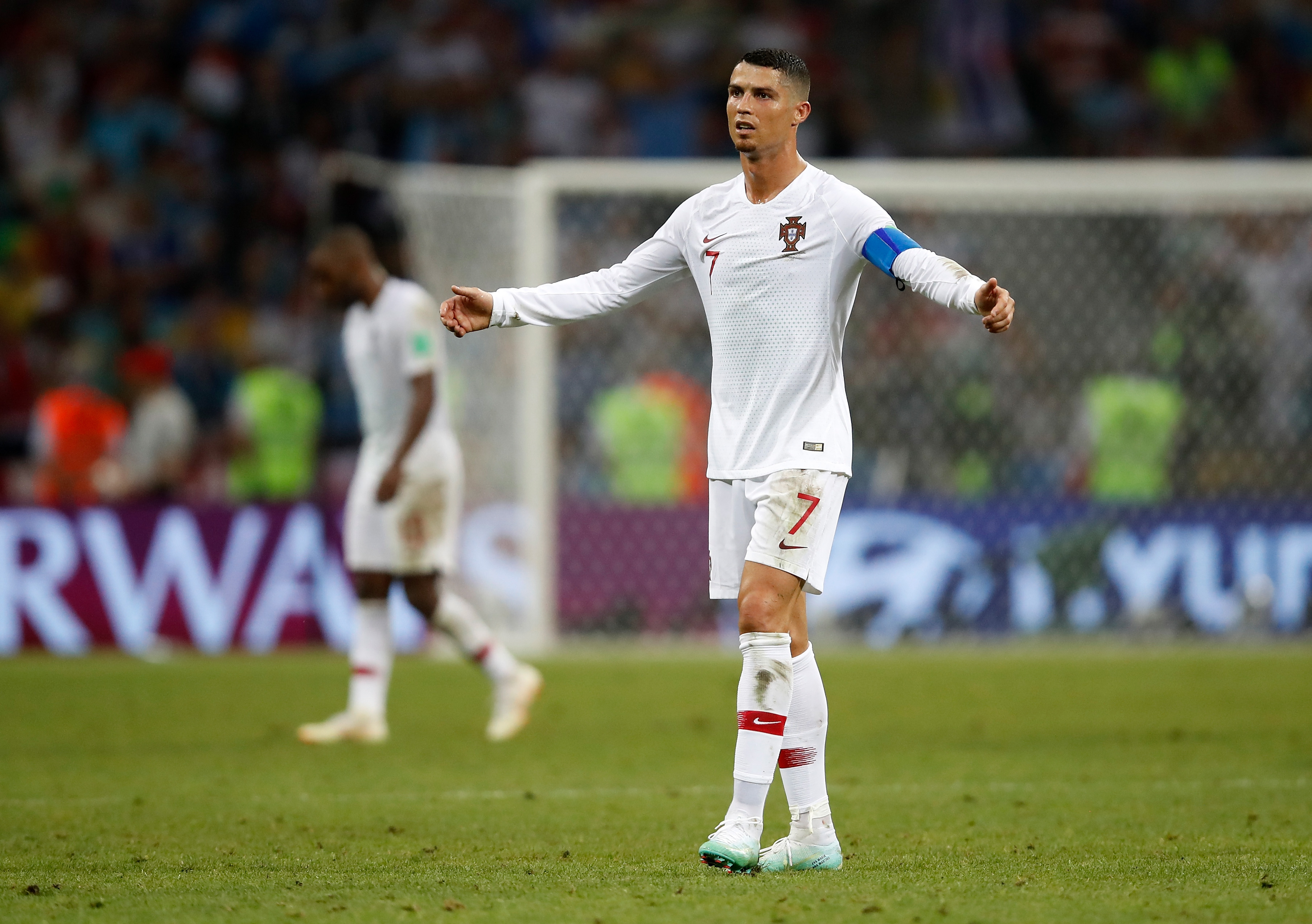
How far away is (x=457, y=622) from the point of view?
913 centimetres

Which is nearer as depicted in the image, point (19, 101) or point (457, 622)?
point (457, 622)

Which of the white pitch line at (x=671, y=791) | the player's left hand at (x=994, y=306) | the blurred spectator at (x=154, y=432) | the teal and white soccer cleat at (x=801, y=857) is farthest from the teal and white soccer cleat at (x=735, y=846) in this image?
the blurred spectator at (x=154, y=432)

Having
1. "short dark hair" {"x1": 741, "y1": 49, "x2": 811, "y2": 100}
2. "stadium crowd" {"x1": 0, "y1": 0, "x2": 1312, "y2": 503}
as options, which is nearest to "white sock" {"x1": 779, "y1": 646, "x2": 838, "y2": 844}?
"short dark hair" {"x1": 741, "y1": 49, "x2": 811, "y2": 100}

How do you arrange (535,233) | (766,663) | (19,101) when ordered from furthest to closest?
(19,101) < (535,233) < (766,663)

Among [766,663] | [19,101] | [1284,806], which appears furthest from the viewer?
[19,101]

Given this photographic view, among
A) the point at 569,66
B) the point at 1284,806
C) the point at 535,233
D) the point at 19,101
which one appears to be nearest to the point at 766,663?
the point at 1284,806

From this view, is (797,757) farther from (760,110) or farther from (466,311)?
(760,110)

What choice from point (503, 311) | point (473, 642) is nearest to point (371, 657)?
point (473, 642)

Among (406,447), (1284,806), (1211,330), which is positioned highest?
(1211,330)

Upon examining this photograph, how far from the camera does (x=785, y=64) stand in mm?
5395

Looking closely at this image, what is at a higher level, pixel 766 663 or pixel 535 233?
pixel 535 233

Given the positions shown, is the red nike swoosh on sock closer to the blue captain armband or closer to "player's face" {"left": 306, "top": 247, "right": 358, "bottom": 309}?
the blue captain armband

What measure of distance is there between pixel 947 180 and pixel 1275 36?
7.03m

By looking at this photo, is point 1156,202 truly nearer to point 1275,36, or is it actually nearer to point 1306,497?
point 1306,497
